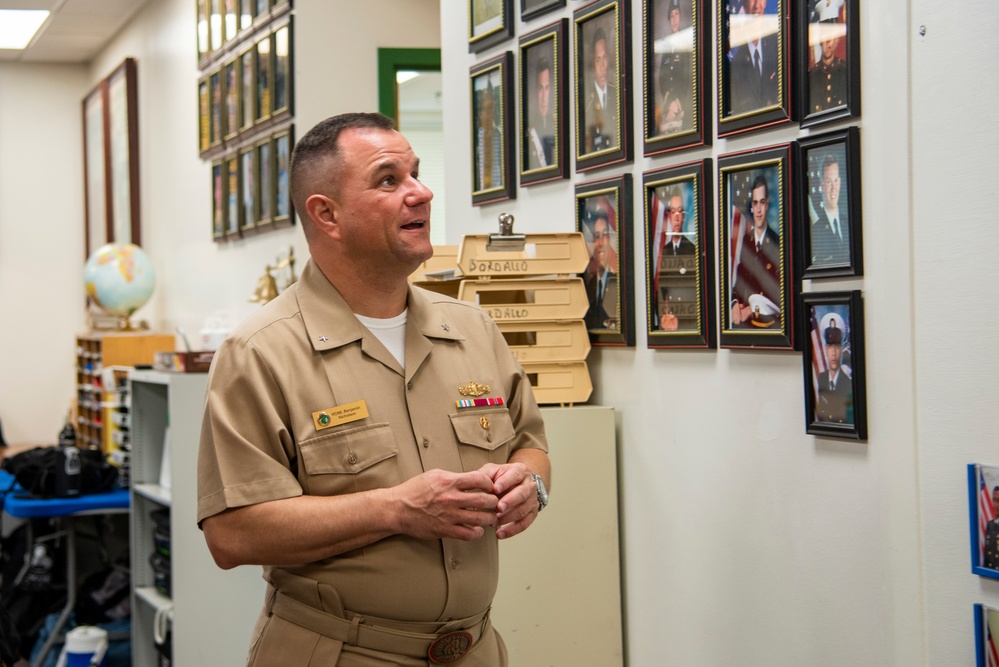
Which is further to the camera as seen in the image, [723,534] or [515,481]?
[723,534]

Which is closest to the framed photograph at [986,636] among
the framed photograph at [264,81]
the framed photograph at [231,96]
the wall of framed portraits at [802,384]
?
the wall of framed portraits at [802,384]

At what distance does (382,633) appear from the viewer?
70.7 inches

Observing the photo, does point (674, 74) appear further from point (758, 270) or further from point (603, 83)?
point (758, 270)

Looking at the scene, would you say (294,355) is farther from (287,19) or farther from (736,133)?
(287,19)

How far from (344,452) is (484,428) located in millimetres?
278

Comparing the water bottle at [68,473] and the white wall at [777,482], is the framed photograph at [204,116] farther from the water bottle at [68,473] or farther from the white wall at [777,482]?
the white wall at [777,482]

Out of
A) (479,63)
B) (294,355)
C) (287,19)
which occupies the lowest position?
(294,355)

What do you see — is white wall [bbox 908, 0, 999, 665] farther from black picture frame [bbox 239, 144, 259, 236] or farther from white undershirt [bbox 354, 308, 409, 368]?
black picture frame [bbox 239, 144, 259, 236]

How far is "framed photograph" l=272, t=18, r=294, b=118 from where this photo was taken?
5031 mm

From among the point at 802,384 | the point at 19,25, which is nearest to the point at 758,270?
the point at 802,384

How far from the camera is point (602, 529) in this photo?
2.82m

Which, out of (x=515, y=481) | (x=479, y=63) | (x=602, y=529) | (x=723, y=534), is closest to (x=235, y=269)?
(x=479, y=63)

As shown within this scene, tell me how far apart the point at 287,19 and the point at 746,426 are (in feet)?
11.4

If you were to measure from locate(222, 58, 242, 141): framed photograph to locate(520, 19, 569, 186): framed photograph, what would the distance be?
9.40 feet
